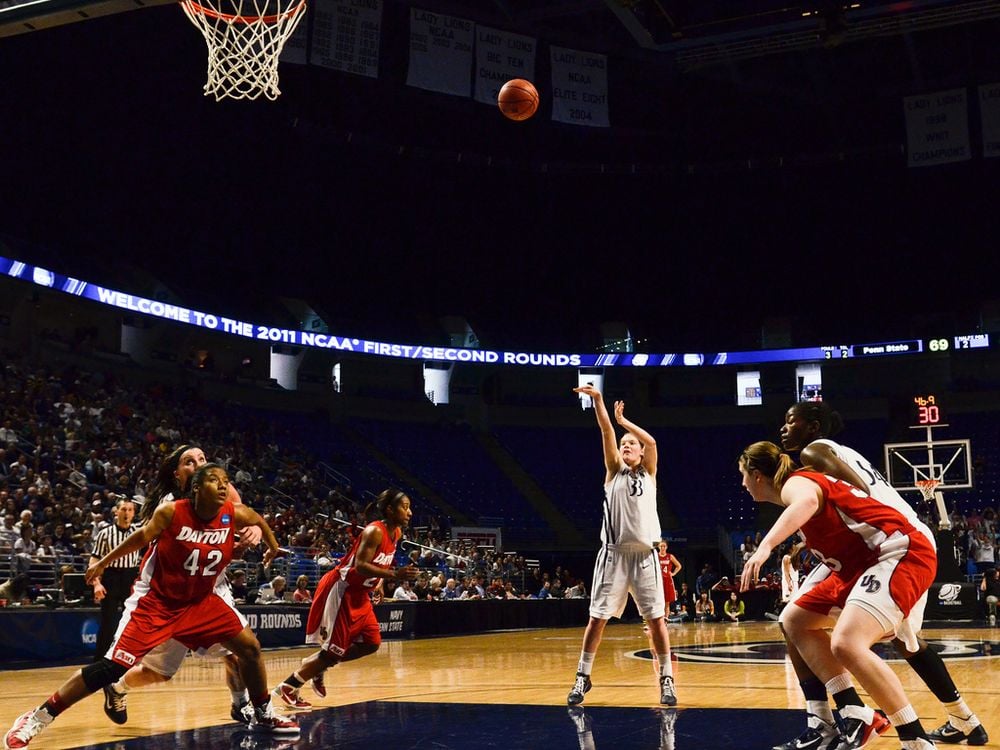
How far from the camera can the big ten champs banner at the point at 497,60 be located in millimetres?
21734

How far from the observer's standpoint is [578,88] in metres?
22.9

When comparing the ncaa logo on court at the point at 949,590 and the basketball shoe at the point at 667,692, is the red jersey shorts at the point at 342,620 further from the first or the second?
the ncaa logo on court at the point at 949,590

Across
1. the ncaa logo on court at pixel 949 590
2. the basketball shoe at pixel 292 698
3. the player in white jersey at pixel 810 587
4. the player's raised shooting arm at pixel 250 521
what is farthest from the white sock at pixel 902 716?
the ncaa logo on court at pixel 949 590

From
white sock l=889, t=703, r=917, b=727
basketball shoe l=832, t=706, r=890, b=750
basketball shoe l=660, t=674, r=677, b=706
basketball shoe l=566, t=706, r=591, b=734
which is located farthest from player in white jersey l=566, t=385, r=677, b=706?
white sock l=889, t=703, r=917, b=727

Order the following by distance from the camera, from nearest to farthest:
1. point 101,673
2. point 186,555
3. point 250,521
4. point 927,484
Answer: point 101,673
point 186,555
point 250,521
point 927,484

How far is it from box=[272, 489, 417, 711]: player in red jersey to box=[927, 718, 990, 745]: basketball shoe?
141 inches

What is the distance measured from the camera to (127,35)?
28.7m

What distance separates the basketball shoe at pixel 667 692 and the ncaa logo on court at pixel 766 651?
15.1ft

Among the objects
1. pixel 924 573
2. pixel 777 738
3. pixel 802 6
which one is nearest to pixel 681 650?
pixel 777 738

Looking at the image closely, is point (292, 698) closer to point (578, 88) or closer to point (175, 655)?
point (175, 655)

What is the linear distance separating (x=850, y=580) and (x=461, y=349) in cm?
3363

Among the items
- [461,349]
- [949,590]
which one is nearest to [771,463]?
[949,590]

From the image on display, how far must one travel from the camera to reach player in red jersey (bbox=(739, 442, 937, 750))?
499cm

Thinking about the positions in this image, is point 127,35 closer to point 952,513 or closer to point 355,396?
point 355,396
